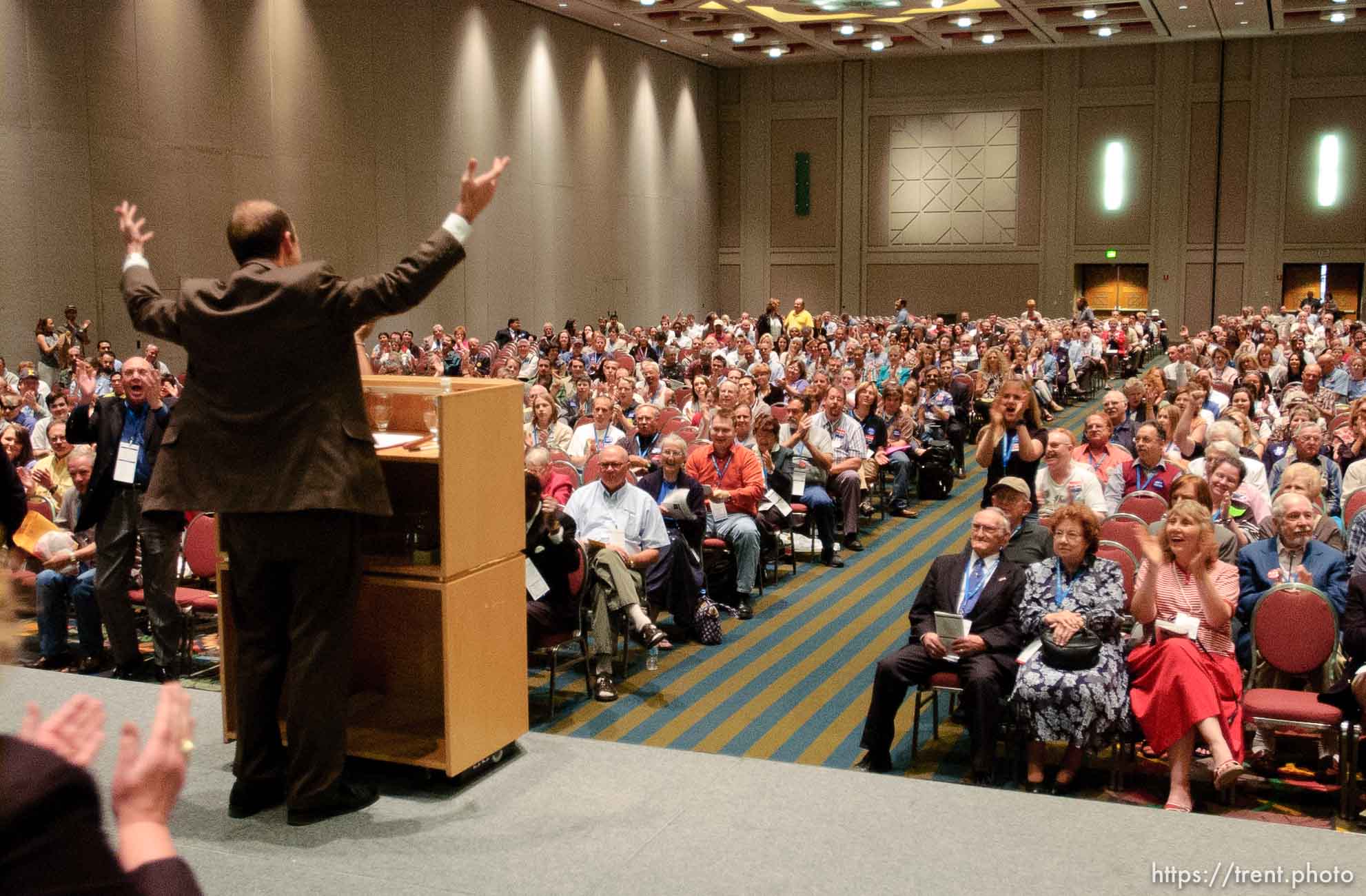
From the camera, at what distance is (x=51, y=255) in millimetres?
14641

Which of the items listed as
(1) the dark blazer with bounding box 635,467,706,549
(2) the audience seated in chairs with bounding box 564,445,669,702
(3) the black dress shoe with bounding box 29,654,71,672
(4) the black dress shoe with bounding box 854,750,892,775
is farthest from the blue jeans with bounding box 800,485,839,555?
(3) the black dress shoe with bounding box 29,654,71,672

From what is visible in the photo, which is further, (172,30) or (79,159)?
(172,30)

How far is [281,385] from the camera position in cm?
314

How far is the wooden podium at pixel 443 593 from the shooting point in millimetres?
3600

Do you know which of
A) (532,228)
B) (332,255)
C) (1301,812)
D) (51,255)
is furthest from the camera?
(532,228)

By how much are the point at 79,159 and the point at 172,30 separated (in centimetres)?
221

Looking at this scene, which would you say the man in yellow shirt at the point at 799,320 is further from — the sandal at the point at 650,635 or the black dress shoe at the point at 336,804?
the black dress shoe at the point at 336,804

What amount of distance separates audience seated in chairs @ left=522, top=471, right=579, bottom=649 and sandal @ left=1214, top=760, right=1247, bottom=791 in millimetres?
2871

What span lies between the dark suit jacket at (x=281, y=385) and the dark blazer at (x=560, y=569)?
2.71 m

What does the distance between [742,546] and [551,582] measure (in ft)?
7.29

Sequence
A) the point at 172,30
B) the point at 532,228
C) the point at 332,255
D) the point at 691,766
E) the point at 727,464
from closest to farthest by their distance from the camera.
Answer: the point at 691,766 < the point at 727,464 < the point at 172,30 < the point at 332,255 < the point at 532,228

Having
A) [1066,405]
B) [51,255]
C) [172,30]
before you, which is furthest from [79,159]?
[1066,405]

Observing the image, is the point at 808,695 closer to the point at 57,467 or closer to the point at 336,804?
the point at 336,804

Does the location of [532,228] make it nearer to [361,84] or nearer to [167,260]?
[361,84]
